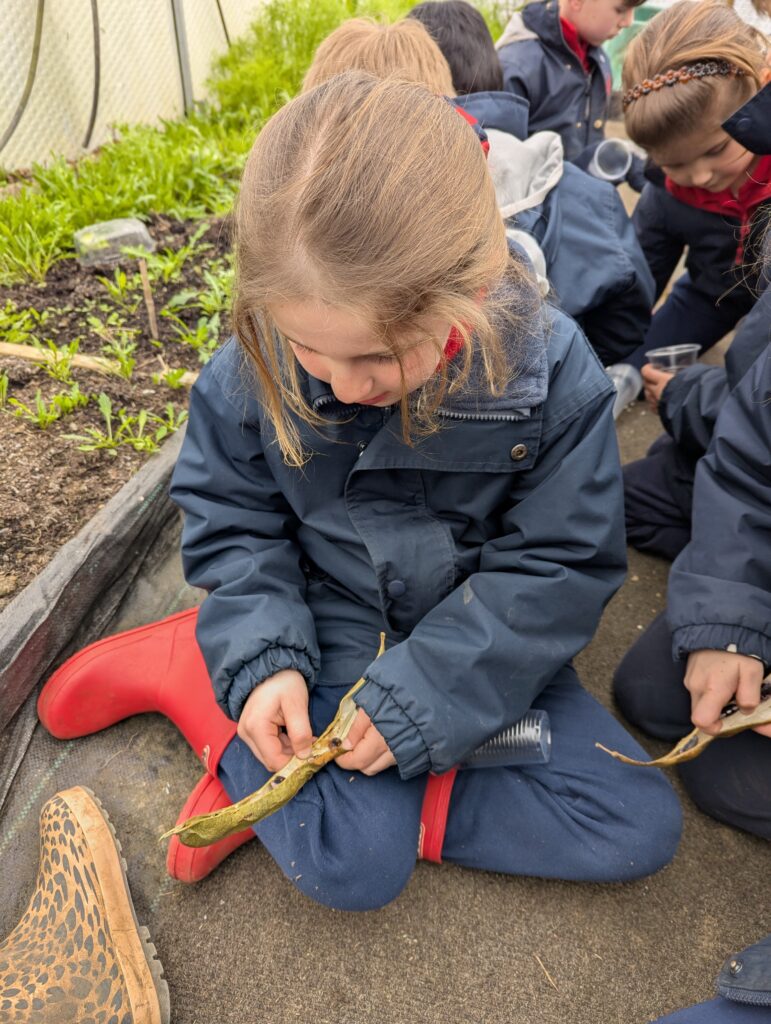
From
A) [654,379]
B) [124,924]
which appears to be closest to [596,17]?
[654,379]

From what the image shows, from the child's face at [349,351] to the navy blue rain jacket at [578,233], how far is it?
0.80 m

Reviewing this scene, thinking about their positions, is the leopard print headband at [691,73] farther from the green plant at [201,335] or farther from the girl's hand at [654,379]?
the green plant at [201,335]

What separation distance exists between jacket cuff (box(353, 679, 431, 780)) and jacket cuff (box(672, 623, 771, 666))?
54cm

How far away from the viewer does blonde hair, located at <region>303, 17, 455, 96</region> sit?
1.64 m

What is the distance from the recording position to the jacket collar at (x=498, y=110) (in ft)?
6.43

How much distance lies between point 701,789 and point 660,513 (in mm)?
760

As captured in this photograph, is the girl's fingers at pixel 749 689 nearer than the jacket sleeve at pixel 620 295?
Yes

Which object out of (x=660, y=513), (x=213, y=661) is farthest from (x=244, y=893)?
(x=660, y=513)

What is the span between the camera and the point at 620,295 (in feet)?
6.61

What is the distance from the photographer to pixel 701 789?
62.3 inches

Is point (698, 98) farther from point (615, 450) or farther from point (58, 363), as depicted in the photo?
point (58, 363)

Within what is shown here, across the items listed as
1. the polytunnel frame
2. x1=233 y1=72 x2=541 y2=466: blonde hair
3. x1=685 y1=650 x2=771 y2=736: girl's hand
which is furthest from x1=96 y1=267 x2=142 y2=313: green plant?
x1=685 y1=650 x2=771 y2=736: girl's hand

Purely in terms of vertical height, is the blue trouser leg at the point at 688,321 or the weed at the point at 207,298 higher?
the weed at the point at 207,298

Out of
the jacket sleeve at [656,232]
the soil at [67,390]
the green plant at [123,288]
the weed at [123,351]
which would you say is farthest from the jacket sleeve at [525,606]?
the green plant at [123,288]
